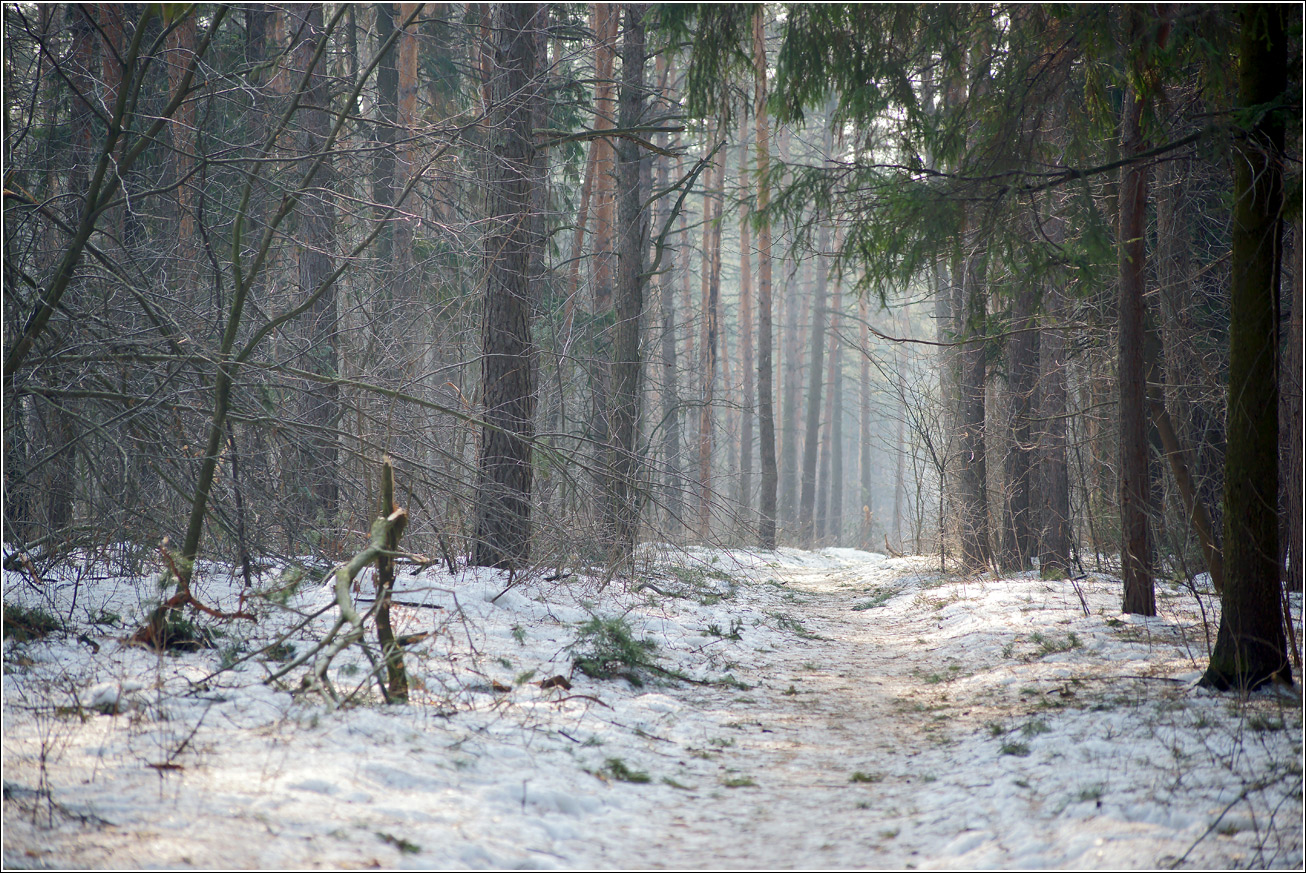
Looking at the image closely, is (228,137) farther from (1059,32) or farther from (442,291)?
(1059,32)

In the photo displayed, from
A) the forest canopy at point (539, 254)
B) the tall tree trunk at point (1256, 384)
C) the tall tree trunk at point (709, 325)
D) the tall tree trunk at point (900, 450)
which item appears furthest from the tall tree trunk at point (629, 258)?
the tall tree trunk at point (1256, 384)

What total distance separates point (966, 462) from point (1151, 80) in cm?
832

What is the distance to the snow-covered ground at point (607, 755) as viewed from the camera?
9.91 feet

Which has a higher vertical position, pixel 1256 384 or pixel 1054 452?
pixel 1256 384

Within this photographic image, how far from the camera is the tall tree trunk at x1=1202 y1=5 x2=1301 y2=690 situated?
476 centimetres

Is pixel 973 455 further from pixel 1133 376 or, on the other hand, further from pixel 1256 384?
pixel 1256 384

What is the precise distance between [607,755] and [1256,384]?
4.01m

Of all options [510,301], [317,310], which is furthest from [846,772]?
[317,310]

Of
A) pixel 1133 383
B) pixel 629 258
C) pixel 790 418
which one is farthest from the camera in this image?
pixel 790 418

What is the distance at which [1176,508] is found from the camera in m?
7.93

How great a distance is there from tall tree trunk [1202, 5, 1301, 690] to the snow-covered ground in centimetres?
33

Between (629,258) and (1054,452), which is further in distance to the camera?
(629,258)

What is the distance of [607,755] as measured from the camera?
4.30 metres

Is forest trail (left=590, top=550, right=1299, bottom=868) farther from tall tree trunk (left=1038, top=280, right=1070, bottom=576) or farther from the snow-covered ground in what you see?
tall tree trunk (left=1038, top=280, right=1070, bottom=576)
